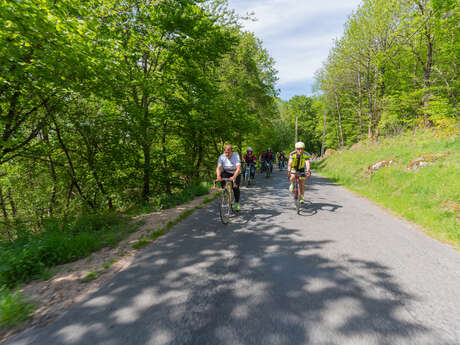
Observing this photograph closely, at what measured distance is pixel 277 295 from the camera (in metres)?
2.54

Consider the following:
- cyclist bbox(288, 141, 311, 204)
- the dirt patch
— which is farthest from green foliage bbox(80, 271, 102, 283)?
cyclist bbox(288, 141, 311, 204)

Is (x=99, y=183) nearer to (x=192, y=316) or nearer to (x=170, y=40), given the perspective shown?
(x=170, y=40)

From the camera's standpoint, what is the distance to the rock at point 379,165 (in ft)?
34.1

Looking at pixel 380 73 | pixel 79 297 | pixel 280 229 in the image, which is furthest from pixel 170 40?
pixel 380 73

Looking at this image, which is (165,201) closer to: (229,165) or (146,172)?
(146,172)

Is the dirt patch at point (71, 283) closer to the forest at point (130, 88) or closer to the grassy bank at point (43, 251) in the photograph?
the grassy bank at point (43, 251)

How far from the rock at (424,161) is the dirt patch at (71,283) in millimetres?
10760

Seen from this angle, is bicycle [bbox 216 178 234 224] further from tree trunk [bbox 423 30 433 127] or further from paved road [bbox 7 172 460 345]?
→ tree trunk [bbox 423 30 433 127]

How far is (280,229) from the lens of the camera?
16.1ft

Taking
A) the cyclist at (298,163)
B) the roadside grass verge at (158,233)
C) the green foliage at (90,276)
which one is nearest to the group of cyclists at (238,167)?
the cyclist at (298,163)

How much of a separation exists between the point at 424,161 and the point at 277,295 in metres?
9.53

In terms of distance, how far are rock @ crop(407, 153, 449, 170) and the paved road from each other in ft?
18.0

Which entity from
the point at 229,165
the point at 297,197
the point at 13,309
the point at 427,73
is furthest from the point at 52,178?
the point at 427,73

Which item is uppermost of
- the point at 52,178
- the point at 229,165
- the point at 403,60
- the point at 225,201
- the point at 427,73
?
the point at 403,60
